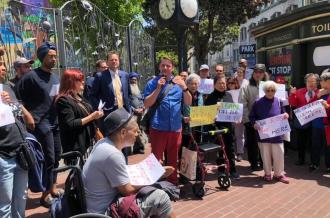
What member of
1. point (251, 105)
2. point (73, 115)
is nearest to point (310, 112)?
point (251, 105)

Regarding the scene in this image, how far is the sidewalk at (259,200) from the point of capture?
16.5ft

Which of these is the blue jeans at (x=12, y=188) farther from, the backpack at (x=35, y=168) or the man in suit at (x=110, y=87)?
the man in suit at (x=110, y=87)

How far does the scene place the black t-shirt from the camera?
486 cm

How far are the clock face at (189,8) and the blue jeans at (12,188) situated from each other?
3.80m

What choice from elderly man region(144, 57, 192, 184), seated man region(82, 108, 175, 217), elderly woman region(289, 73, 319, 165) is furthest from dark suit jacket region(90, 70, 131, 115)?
elderly woman region(289, 73, 319, 165)

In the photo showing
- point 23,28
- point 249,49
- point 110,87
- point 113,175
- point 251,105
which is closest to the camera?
point 113,175

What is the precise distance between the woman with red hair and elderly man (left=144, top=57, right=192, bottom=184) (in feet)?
3.35

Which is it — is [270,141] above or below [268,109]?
below

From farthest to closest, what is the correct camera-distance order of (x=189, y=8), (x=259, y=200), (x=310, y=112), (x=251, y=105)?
(x=251, y=105)
(x=310, y=112)
(x=189, y=8)
(x=259, y=200)

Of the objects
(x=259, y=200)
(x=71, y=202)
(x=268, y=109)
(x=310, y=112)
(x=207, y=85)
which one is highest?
(x=207, y=85)

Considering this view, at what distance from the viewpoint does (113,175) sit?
320 centimetres

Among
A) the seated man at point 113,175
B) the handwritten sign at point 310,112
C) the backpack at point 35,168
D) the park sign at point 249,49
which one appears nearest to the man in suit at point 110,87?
the backpack at point 35,168

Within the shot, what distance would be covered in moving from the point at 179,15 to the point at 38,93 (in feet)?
8.70

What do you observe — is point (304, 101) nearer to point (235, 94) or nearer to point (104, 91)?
point (235, 94)
